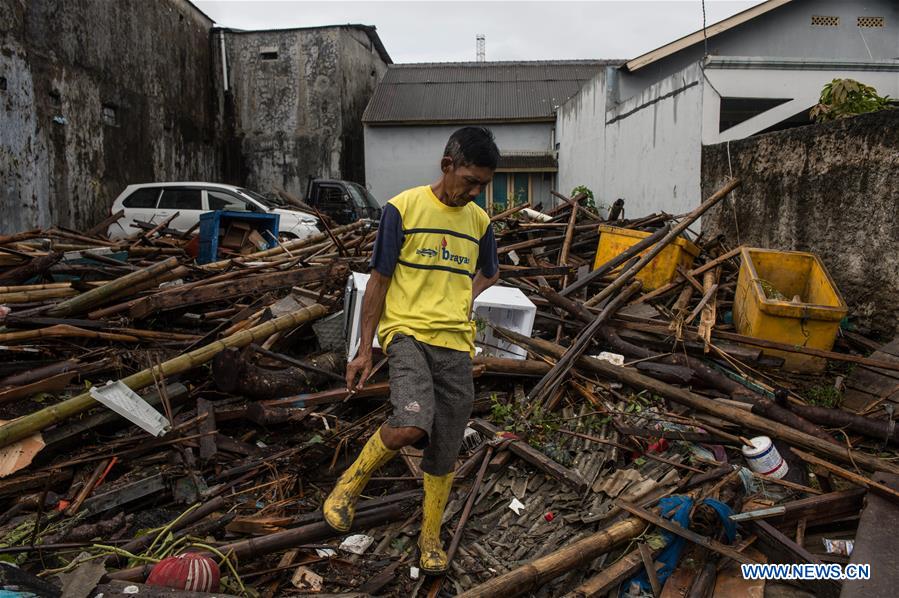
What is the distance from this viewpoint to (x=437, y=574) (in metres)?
2.76

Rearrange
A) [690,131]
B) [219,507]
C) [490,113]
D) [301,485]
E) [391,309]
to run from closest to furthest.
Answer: [391,309] < [219,507] < [301,485] < [690,131] < [490,113]

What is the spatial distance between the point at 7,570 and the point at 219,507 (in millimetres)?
1145

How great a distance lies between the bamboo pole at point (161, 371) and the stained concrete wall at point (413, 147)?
53.2 feet

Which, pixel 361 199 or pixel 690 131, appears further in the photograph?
pixel 361 199

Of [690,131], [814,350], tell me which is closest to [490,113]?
[690,131]

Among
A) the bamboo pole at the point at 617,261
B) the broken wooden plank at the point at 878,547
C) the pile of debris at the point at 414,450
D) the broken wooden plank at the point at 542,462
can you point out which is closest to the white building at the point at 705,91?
the bamboo pole at the point at 617,261

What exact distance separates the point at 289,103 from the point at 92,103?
7462mm

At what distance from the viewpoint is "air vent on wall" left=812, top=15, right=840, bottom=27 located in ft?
46.5

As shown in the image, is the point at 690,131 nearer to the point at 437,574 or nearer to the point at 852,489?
the point at 852,489

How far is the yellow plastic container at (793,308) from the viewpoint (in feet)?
15.5

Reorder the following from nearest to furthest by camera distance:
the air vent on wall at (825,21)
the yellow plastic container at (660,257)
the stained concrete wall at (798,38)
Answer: the yellow plastic container at (660,257), the stained concrete wall at (798,38), the air vent on wall at (825,21)

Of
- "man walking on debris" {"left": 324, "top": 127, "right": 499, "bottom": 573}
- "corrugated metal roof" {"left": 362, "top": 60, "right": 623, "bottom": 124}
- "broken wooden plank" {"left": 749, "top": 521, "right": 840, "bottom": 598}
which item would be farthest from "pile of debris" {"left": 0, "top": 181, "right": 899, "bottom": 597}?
"corrugated metal roof" {"left": 362, "top": 60, "right": 623, "bottom": 124}

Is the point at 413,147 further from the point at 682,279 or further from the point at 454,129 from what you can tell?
the point at 682,279

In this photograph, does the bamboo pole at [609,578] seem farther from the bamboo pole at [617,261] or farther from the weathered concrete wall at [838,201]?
the weathered concrete wall at [838,201]
